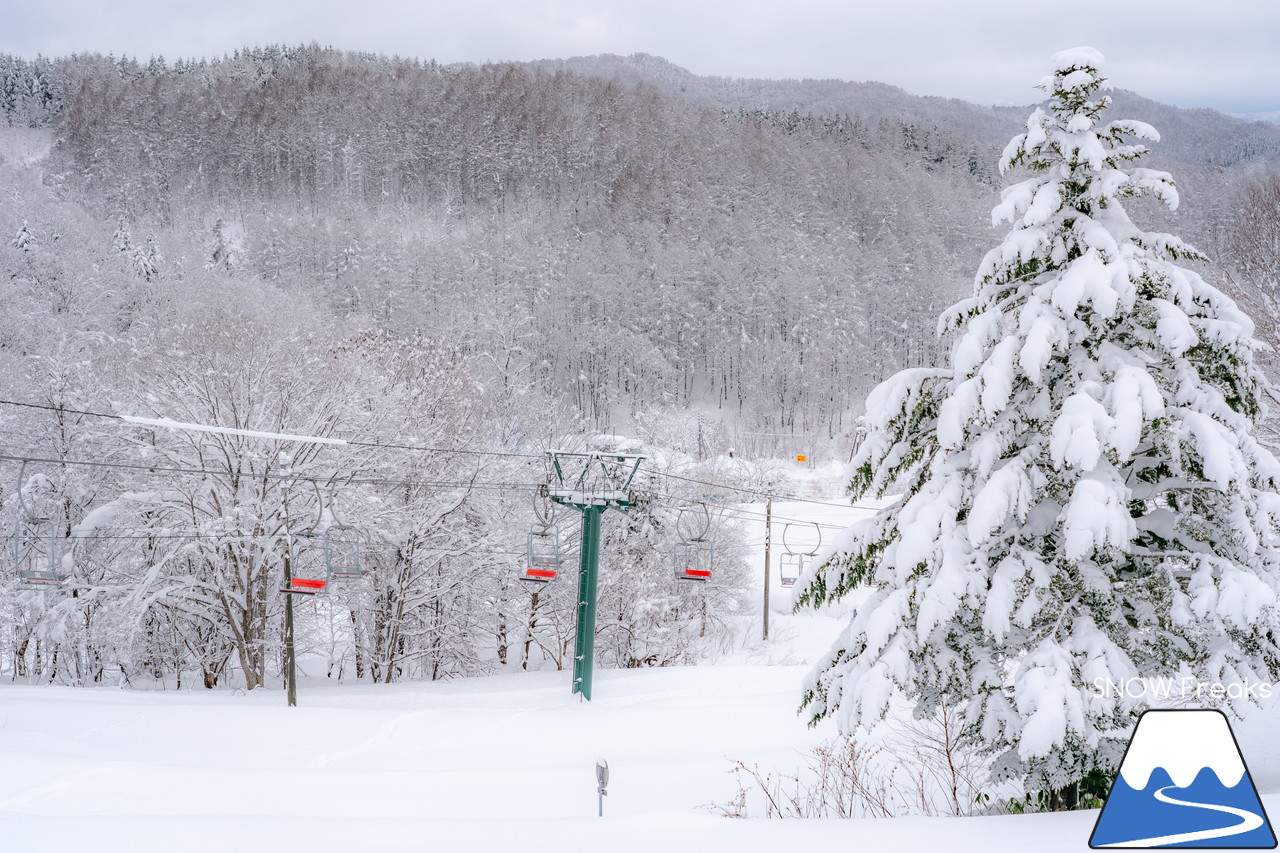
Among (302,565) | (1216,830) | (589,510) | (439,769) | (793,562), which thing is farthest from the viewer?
(793,562)

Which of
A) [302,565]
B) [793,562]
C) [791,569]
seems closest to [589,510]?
[793,562]

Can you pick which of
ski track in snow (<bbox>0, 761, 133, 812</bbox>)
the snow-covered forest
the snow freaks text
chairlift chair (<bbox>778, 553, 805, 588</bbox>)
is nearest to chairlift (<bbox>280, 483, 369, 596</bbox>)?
the snow-covered forest

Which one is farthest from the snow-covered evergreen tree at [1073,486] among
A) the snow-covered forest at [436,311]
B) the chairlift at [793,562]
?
the snow-covered forest at [436,311]

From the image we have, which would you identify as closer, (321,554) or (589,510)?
(589,510)

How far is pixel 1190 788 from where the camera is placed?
426 centimetres

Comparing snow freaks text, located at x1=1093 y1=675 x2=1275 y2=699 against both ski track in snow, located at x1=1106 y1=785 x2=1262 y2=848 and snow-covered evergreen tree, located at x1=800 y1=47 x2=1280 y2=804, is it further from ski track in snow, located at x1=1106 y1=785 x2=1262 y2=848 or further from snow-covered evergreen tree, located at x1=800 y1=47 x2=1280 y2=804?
ski track in snow, located at x1=1106 y1=785 x2=1262 y2=848

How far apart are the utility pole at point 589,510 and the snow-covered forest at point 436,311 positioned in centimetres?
364

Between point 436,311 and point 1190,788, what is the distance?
255 feet

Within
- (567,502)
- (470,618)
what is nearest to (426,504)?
(470,618)

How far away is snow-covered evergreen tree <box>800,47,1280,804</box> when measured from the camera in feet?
19.1

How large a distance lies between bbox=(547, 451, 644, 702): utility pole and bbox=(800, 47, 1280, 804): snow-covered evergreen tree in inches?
485

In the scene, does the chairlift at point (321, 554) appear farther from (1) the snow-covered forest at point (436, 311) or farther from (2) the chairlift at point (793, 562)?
(2) the chairlift at point (793, 562)

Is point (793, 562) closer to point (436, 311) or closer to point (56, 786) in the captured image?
point (56, 786)

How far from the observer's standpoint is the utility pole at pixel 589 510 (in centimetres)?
1927
